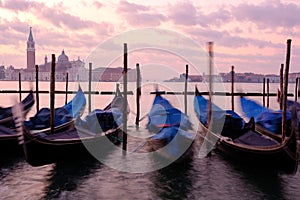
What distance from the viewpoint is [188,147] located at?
872 cm

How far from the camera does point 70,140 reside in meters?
8.69

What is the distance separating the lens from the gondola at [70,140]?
300 inches

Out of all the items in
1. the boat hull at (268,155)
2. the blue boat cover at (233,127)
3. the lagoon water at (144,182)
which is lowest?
the lagoon water at (144,182)

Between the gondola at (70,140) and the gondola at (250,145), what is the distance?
324 cm

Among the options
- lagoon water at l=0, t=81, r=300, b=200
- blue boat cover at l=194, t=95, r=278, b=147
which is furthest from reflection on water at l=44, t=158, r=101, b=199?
blue boat cover at l=194, t=95, r=278, b=147

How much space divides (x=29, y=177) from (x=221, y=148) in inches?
207

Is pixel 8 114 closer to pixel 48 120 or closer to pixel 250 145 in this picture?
pixel 48 120

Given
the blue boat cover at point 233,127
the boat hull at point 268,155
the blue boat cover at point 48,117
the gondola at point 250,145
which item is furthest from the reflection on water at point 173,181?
the blue boat cover at point 48,117

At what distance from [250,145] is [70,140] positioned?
4.42 m

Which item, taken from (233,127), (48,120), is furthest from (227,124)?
(48,120)

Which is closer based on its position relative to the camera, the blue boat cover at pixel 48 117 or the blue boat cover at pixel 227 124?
the blue boat cover at pixel 227 124

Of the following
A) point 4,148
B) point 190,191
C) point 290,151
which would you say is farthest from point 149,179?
point 4,148

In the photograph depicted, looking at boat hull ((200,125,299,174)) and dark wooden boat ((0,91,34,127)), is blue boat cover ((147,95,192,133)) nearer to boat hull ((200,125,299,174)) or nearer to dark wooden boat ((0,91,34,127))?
boat hull ((200,125,299,174))

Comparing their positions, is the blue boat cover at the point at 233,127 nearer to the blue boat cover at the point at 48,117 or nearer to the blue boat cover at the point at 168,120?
the blue boat cover at the point at 168,120
